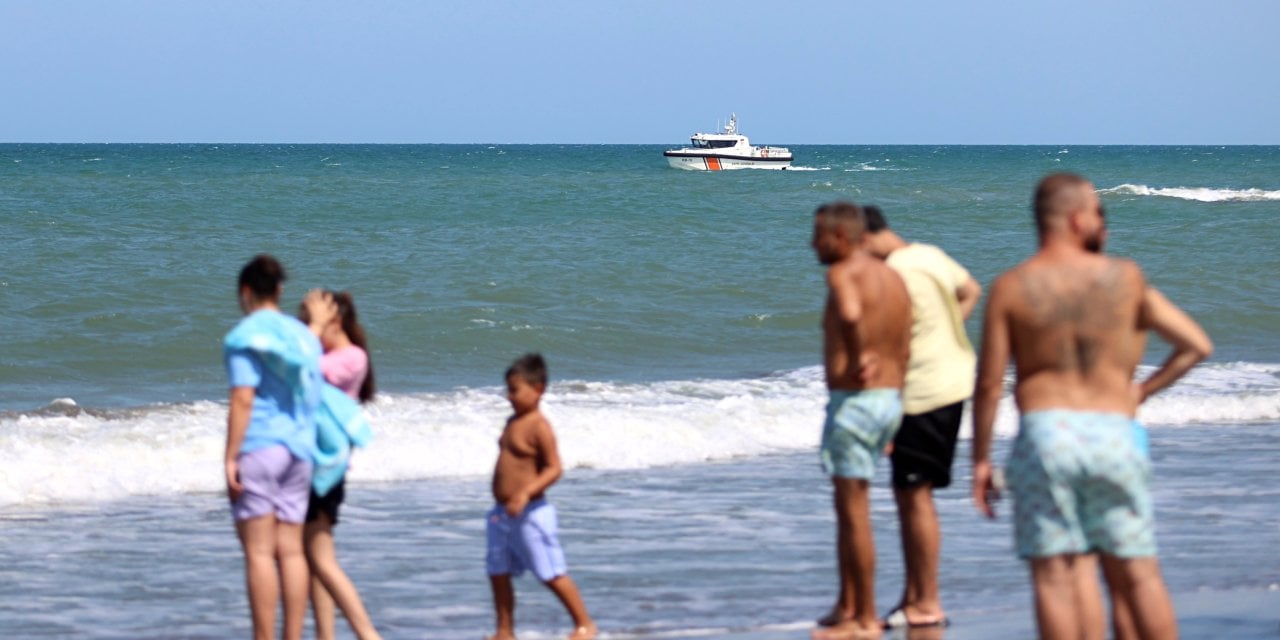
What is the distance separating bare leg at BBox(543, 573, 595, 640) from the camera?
18.4 feet

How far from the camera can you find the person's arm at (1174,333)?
13.2 feet

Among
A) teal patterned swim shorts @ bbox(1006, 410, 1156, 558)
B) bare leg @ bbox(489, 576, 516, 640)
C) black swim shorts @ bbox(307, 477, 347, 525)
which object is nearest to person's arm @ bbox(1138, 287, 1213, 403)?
teal patterned swim shorts @ bbox(1006, 410, 1156, 558)

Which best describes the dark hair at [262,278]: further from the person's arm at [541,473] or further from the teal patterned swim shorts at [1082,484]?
the teal patterned swim shorts at [1082,484]

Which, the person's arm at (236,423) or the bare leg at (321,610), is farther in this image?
the bare leg at (321,610)

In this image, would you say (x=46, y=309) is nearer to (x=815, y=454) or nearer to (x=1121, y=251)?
(x=815, y=454)

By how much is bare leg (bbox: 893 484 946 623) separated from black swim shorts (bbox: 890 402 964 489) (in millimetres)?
45

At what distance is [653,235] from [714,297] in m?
9.79

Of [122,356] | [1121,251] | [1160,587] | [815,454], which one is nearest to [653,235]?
[1121,251]

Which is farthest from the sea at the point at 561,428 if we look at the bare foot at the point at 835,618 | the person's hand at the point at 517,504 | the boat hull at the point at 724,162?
the boat hull at the point at 724,162

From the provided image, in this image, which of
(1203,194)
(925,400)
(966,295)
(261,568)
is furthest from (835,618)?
(1203,194)

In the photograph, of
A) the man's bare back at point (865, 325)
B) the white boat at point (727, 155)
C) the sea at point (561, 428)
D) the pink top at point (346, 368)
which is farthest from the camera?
the white boat at point (727, 155)

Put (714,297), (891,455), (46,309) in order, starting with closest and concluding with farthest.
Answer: (891,455)
(46,309)
(714,297)

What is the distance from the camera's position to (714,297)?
21.2 meters

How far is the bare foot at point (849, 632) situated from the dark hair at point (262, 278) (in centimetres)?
216
